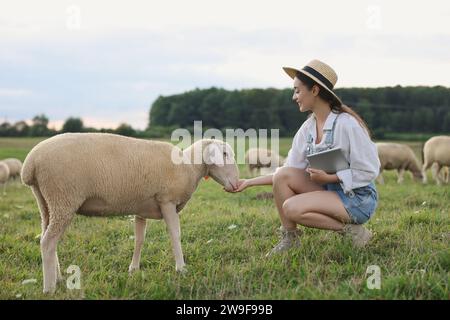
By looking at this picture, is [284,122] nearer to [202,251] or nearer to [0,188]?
[0,188]

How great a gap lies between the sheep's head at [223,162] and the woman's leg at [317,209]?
64 centimetres

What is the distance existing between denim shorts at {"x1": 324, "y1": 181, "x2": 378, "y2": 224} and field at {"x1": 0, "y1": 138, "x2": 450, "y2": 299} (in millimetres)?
292

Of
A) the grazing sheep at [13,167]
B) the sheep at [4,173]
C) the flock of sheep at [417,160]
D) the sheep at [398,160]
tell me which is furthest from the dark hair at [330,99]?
the grazing sheep at [13,167]

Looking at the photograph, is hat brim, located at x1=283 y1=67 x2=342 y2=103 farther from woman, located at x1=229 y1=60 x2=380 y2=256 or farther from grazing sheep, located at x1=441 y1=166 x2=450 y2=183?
grazing sheep, located at x1=441 y1=166 x2=450 y2=183

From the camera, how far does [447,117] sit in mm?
34938

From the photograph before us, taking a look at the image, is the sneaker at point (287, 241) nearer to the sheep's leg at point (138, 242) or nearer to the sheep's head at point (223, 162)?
the sheep's head at point (223, 162)

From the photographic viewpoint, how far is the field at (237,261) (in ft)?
13.1

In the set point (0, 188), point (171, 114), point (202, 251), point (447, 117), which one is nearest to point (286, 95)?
point (171, 114)

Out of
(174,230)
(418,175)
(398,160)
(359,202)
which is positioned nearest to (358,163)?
(359,202)

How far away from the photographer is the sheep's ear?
17.6 feet

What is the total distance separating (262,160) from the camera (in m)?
21.5

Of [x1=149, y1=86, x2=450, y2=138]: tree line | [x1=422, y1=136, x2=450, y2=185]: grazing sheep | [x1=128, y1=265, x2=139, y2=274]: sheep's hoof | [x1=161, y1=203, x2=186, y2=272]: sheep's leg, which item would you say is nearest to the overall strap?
[x1=161, y1=203, x2=186, y2=272]: sheep's leg
